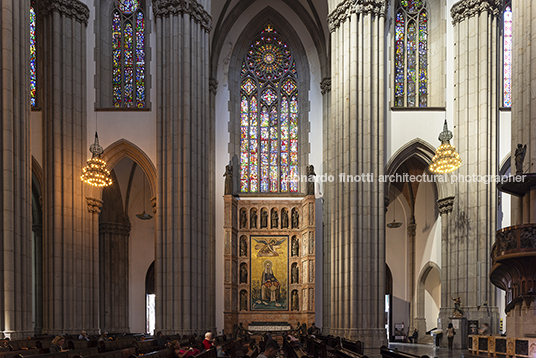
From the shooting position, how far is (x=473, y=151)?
22.4 metres

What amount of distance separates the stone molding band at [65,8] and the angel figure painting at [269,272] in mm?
13708

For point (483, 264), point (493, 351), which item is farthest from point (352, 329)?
point (493, 351)

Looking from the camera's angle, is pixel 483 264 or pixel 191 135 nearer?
pixel 483 264

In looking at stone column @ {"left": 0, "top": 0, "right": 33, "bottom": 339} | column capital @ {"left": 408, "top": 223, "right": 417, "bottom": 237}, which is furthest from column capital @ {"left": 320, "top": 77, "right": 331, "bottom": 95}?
stone column @ {"left": 0, "top": 0, "right": 33, "bottom": 339}

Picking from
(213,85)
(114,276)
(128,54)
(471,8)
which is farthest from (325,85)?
(114,276)

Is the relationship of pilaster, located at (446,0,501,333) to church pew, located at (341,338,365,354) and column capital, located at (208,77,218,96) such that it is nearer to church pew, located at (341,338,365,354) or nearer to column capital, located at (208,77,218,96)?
church pew, located at (341,338,365,354)

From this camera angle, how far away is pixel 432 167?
20922mm

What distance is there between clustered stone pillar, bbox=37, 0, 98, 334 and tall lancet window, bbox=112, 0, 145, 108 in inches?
61.3

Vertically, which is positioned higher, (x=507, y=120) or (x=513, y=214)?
(x=507, y=120)

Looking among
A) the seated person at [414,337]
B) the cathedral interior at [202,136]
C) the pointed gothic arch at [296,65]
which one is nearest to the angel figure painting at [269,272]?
the pointed gothic arch at [296,65]

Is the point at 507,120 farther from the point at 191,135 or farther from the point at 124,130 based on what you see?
the point at 124,130

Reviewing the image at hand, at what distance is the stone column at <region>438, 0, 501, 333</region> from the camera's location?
21750 mm

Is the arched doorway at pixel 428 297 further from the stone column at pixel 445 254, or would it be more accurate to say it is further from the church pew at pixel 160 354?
the church pew at pixel 160 354

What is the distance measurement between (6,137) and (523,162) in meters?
14.4
